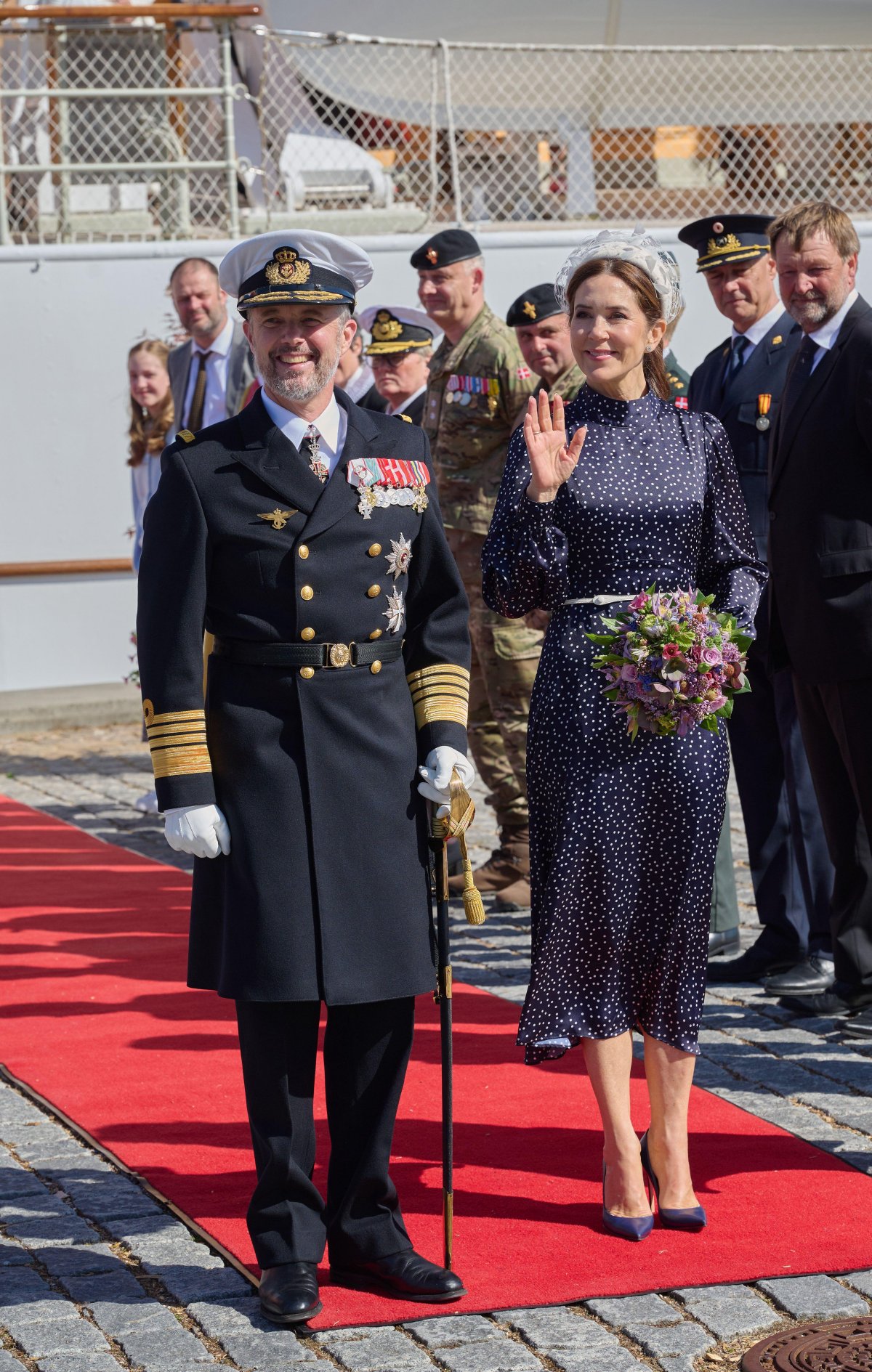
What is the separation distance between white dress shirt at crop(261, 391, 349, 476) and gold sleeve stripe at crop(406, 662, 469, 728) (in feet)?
1.49

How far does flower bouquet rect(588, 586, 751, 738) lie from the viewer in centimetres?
397

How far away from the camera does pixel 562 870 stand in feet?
13.5

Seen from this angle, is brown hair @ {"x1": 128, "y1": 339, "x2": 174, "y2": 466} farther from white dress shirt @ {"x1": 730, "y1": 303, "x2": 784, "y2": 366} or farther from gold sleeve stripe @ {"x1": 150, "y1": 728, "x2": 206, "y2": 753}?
gold sleeve stripe @ {"x1": 150, "y1": 728, "x2": 206, "y2": 753}

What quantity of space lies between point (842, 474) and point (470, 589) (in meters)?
2.36

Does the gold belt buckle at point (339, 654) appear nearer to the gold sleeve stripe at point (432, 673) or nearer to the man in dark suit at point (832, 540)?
the gold sleeve stripe at point (432, 673)

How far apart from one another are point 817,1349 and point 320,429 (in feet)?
6.27

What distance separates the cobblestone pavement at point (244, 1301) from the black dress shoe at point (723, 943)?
3.60ft

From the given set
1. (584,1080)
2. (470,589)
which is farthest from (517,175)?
(584,1080)

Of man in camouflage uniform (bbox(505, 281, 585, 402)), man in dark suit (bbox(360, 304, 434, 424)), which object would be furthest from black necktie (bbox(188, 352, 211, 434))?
man in camouflage uniform (bbox(505, 281, 585, 402))

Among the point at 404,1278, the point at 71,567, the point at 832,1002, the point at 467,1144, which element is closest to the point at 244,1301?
the point at 404,1278

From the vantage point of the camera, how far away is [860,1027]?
18.0 feet

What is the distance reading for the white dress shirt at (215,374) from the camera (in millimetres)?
8664

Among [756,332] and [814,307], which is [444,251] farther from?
[814,307]

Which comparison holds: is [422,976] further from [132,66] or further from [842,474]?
[132,66]
